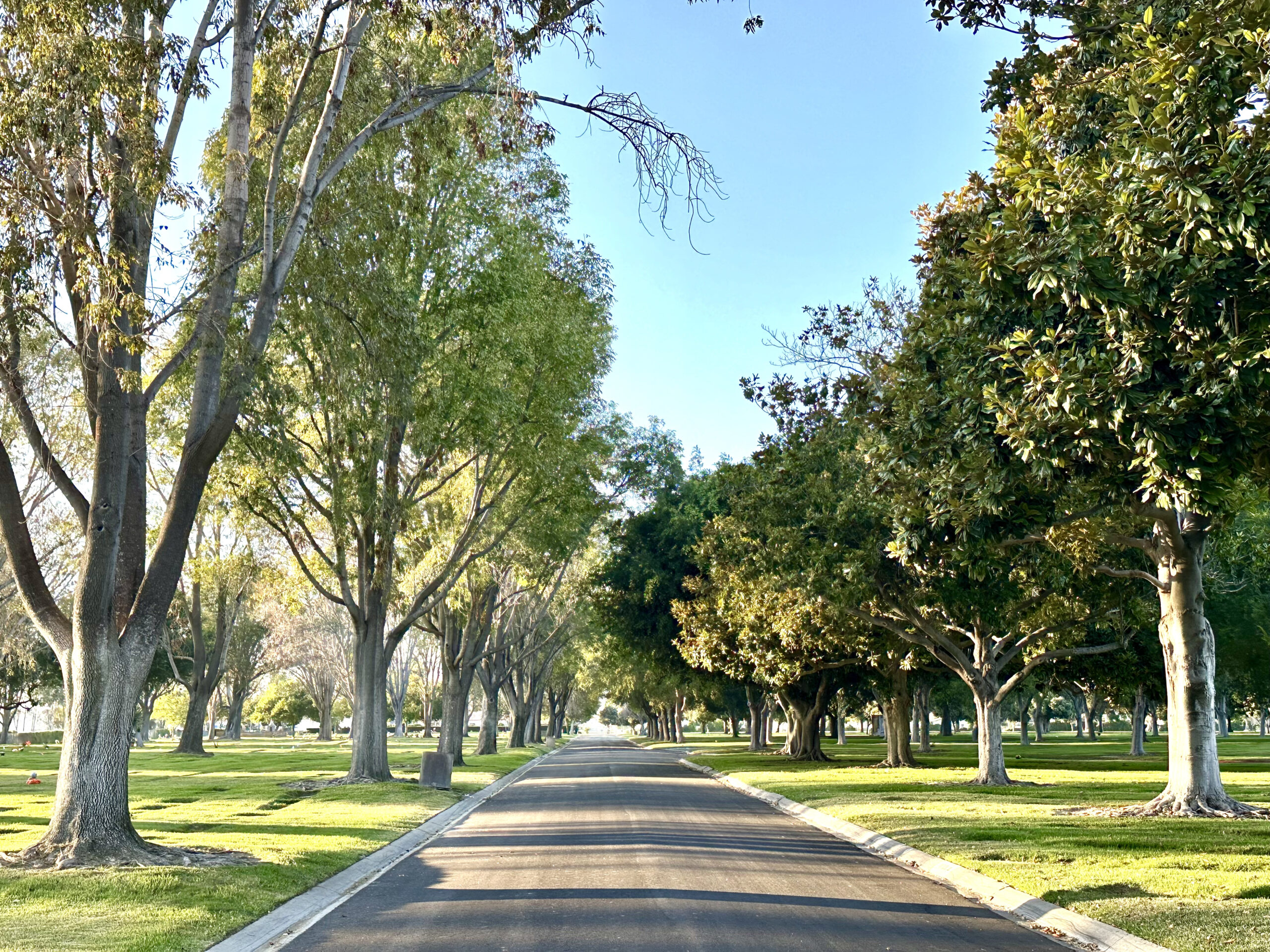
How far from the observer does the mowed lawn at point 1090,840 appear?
980 cm

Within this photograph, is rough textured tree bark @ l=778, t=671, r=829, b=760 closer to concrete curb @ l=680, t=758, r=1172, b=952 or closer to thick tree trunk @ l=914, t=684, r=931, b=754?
thick tree trunk @ l=914, t=684, r=931, b=754

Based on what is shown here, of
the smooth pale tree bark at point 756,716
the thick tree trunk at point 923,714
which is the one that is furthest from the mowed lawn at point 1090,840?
the smooth pale tree bark at point 756,716

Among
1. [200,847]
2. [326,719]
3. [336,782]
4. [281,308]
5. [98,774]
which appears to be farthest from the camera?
[326,719]

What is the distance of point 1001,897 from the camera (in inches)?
440

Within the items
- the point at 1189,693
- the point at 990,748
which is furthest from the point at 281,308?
the point at 990,748

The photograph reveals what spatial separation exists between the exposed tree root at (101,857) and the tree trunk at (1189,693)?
15.9 metres

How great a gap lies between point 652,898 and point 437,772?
18.5 m

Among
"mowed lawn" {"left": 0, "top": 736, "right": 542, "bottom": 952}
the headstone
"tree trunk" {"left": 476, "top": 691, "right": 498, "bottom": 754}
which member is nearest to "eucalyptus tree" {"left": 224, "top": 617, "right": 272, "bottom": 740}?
"tree trunk" {"left": 476, "top": 691, "right": 498, "bottom": 754}

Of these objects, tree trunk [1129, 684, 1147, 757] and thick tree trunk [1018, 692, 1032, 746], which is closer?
tree trunk [1129, 684, 1147, 757]

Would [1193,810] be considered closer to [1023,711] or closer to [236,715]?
[1023,711]

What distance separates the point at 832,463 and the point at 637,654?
25.0 metres

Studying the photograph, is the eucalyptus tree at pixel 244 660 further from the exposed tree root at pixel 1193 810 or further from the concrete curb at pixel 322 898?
the exposed tree root at pixel 1193 810

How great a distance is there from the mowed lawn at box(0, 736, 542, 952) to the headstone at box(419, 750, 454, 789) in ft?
2.09

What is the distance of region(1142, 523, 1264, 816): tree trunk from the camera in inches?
771
